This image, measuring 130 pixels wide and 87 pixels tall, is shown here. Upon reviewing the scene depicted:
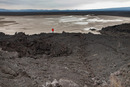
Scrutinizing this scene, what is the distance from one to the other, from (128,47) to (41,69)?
829 cm

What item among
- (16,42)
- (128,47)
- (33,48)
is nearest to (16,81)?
(33,48)

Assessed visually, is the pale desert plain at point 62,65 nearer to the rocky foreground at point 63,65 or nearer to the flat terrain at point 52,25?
the rocky foreground at point 63,65

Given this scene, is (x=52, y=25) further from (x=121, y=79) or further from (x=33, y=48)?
(x=121, y=79)

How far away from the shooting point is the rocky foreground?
5.68 m

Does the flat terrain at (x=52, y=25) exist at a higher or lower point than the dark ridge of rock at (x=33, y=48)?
higher

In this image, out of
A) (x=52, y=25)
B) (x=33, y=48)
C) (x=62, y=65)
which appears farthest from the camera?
(x=52, y=25)

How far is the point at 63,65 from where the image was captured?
8883mm

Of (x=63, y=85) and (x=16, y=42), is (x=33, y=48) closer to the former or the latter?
(x=16, y=42)

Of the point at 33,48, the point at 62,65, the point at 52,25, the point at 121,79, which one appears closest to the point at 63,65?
the point at 62,65

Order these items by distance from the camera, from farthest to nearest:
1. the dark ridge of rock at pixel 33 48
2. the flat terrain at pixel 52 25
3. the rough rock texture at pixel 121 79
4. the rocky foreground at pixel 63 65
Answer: the flat terrain at pixel 52 25
the dark ridge of rock at pixel 33 48
the rocky foreground at pixel 63 65
the rough rock texture at pixel 121 79

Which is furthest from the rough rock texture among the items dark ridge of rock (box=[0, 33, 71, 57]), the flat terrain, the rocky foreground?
the flat terrain

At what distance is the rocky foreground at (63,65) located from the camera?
5.68 metres

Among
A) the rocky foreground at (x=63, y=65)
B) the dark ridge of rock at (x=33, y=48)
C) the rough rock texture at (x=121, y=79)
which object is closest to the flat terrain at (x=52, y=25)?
the dark ridge of rock at (x=33, y=48)

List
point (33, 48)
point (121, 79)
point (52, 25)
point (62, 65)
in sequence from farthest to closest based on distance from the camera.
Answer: point (52, 25) < point (33, 48) < point (62, 65) < point (121, 79)
